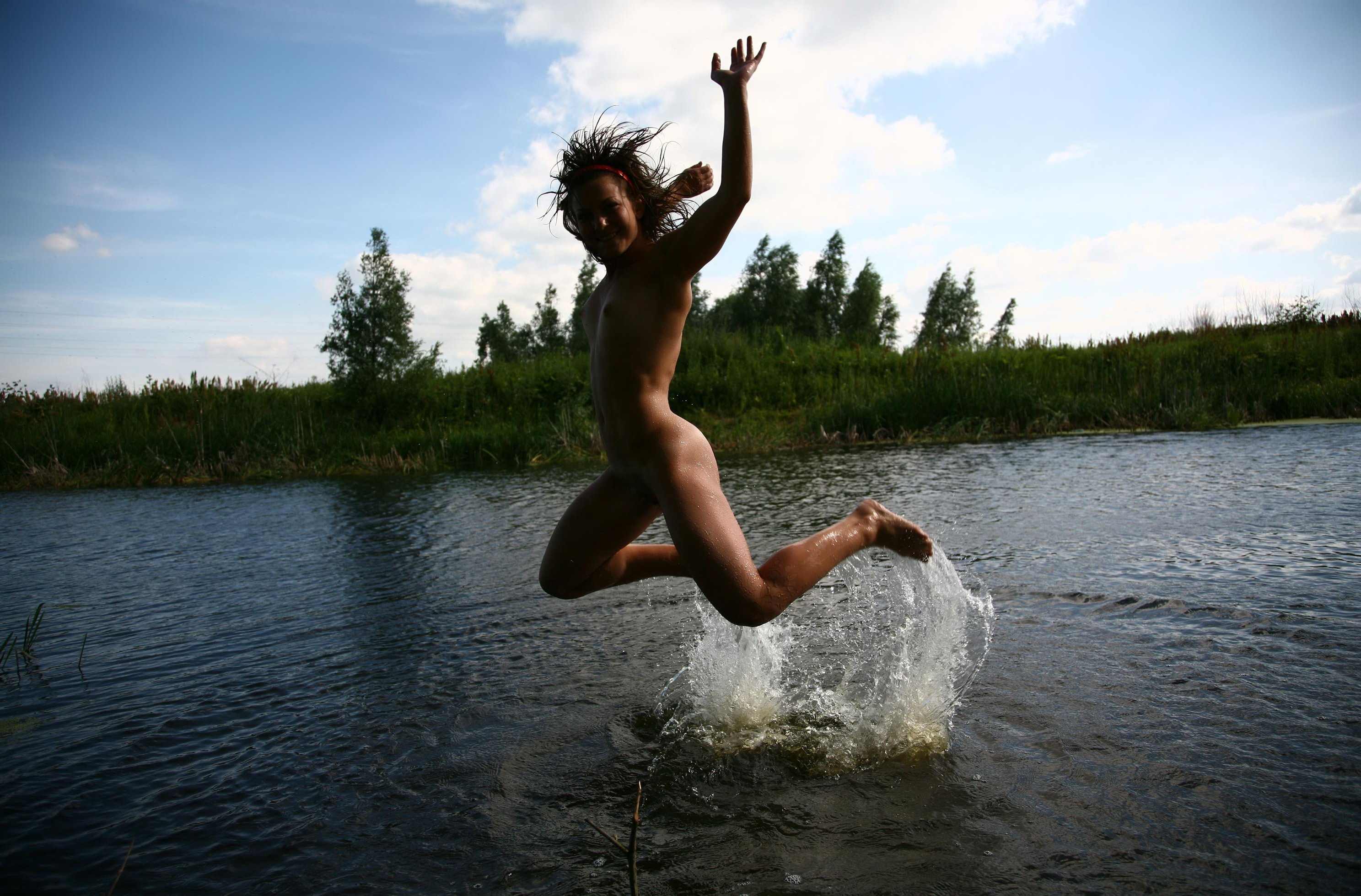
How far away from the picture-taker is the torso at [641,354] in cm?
325

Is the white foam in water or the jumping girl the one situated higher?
the jumping girl

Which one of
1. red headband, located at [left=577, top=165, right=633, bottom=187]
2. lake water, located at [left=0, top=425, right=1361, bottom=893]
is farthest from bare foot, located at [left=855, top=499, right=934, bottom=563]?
red headband, located at [left=577, top=165, right=633, bottom=187]

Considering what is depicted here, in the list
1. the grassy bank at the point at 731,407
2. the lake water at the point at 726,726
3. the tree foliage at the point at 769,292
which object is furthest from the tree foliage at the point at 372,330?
the tree foliage at the point at 769,292

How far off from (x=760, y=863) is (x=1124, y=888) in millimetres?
986

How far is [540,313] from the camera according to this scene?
51031mm

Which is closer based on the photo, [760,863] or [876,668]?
[760,863]

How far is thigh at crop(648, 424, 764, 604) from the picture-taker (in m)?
3.07

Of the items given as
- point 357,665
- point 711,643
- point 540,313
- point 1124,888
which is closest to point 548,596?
point 357,665

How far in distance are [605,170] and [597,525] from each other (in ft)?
4.92

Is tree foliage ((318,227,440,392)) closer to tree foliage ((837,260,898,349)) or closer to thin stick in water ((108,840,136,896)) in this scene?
thin stick in water ((108,840,136,896))

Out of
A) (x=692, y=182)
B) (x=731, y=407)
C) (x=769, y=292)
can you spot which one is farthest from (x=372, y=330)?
(x=769, y=292)

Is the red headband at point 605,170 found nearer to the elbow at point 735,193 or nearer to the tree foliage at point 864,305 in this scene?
the elbow at point 735,193

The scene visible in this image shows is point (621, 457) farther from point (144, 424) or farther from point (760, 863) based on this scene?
point (144, 424)

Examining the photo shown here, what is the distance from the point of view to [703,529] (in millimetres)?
3088
